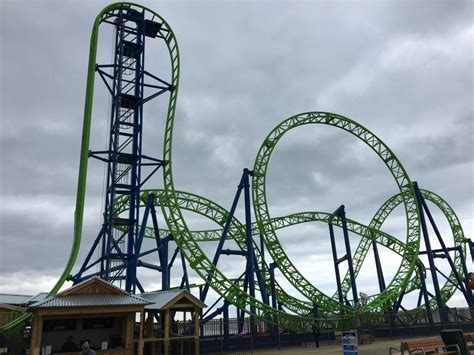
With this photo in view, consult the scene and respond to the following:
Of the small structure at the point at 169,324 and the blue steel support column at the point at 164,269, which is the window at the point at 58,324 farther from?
the blue steel support column at the point at 164,269

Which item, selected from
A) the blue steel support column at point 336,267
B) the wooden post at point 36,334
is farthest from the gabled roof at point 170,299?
the blue steel support column at point 336,267

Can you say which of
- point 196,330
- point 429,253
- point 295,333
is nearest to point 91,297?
point 196,330

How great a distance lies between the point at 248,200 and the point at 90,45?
10887mm

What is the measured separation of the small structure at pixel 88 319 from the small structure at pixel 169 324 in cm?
80

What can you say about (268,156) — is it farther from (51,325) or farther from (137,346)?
(51,325)

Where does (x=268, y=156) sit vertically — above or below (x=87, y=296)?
above

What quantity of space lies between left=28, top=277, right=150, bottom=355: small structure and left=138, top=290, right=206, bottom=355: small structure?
0.80m

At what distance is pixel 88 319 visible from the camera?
11.8 m

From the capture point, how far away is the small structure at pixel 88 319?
33.8ft

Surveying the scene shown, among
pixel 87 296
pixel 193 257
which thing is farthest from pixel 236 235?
pixel 87 296

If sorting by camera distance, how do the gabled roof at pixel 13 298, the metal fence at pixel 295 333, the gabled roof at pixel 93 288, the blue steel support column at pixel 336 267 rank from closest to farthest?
the gabled roof at pixel 93 288 < the metal fence at pixel 295 333 < the gabled roof at pixel 13 298 < the blue steel support column at pixel 336 267

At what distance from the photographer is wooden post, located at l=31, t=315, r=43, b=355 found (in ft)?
32.2

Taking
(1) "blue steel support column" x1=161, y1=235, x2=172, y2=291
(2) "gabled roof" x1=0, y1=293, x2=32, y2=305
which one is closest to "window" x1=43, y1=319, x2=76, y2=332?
(1) "blue steel support column" x1=161, y1=235, x2=172, y2=291

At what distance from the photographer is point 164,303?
1212 cm
